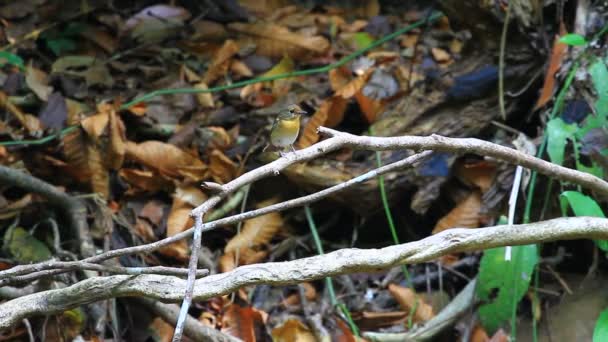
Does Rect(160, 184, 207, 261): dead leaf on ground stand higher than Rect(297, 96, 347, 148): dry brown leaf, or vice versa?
Rect(297, 96, 347, 148): dry brown leaf

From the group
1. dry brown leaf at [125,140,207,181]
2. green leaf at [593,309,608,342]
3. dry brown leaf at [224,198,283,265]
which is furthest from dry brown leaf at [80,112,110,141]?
green leaf at [593,309,608,342]

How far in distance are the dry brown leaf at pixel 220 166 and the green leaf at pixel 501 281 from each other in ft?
4.86

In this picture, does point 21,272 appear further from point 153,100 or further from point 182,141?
point 153,100

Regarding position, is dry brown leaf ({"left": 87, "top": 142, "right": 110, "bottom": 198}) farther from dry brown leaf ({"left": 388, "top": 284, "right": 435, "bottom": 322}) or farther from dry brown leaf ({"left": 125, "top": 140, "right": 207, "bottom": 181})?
dry brown leaf ({"left": 388, "top": 284, "right": 435, "bottom": 322})

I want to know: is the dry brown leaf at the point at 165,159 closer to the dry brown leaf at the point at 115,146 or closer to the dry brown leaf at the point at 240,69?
the dry brown leaf at the point at 115,146

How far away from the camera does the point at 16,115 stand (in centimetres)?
444

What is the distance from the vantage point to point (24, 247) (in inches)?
148

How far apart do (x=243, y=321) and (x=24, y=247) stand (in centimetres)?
112

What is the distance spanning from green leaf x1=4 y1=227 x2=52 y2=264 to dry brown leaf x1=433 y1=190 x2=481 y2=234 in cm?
202

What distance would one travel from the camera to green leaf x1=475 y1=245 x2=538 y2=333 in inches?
140

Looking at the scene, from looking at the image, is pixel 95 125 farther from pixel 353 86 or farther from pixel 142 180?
pixel 353 86

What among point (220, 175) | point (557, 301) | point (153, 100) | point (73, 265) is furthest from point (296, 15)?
point (73, 265)

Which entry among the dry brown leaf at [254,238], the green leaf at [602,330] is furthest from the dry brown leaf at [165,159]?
the green leaf at [602,330]

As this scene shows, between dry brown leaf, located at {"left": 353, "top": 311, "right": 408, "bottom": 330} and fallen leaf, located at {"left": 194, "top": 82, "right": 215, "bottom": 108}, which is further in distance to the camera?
fallen leaf, located at {"left": 194, "top": 82, "right": 215, "bottom": 108}
